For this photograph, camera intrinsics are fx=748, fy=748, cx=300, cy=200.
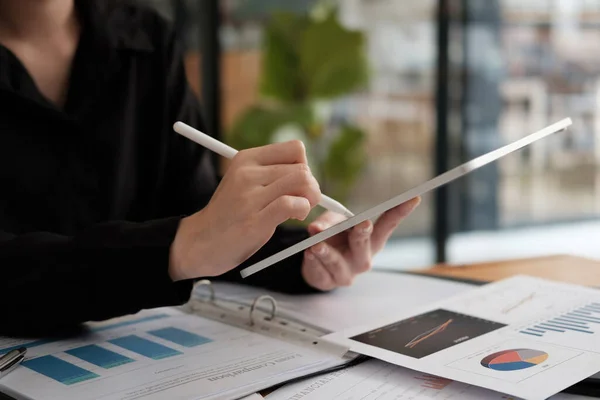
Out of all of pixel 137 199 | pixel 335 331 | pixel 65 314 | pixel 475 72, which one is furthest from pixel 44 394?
pixel 475 72

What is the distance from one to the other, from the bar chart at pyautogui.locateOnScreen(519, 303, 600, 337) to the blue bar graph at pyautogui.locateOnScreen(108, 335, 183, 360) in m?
0.38

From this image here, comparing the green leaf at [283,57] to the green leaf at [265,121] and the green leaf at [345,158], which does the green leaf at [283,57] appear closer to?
the green leaf at [265,121]

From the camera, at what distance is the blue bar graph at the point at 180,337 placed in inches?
32.5

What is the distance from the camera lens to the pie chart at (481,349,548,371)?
0.69 meters

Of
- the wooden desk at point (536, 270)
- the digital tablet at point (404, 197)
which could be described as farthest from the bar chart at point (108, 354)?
the wooden desk at point (536, 270)

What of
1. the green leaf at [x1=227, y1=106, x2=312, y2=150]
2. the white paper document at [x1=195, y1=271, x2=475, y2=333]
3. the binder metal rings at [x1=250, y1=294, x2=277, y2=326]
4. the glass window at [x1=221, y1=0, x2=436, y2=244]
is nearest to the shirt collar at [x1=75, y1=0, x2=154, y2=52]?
the white paper document at [x1=195, y1=271, x2=475, y2=333]

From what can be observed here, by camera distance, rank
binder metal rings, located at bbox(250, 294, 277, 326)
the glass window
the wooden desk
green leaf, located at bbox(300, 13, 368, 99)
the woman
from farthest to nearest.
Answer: the glass window → green leaf, located at bbox(300, 13, 368, 99) → the wooden desk → binder metal rings, located at bbox(250, 294, 277, 326) → the woman

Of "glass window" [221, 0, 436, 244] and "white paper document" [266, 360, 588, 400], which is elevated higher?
"glass window" [221, 0, 436, 244]

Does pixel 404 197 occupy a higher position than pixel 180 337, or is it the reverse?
pixel 404 197

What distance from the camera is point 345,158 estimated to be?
3357 millimetres

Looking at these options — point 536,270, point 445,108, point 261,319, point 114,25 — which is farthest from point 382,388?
point 445,108

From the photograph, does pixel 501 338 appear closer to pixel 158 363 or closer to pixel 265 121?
pixel 158 363

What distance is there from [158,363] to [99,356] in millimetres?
71

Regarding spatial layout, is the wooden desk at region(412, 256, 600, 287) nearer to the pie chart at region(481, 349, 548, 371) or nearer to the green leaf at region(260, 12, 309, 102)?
the pie chart at region(481, 349, 548, 371)
